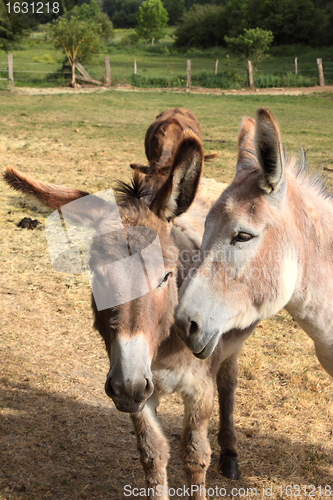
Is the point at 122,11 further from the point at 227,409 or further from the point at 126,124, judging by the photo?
the point at 227,409

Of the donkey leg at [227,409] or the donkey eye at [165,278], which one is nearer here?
the donkey eye at [165,278]

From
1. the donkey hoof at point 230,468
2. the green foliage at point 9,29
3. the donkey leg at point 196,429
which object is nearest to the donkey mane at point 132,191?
the donkey leg at point 196,429

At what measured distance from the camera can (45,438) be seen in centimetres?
318

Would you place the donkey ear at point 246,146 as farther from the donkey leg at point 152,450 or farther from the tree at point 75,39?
the tree at point 75,39

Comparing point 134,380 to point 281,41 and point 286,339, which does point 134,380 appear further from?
point 281,41

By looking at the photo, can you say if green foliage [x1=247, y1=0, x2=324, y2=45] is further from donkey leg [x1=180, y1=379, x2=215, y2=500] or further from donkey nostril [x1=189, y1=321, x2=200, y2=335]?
donkey nostril [x1=189, y1=321, x2=200, y2=335]

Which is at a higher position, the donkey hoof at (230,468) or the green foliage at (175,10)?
the green foliage at (175,10)

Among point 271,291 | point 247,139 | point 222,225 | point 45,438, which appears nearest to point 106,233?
point 222,225

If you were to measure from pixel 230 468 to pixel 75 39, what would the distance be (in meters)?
28.2

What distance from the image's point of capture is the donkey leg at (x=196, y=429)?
2398mm

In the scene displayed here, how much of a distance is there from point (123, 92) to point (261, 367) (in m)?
21.2

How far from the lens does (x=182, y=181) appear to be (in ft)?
7.13

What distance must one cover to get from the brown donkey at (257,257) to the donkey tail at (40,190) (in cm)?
80

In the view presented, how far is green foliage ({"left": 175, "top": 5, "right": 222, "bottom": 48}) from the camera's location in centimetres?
6256
